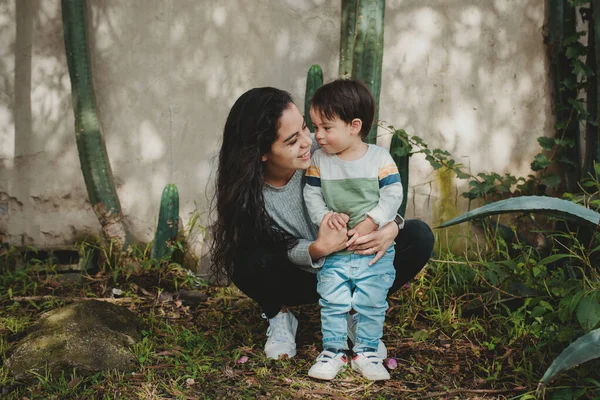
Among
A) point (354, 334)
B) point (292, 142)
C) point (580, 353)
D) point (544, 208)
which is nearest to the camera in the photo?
point (580, 353)

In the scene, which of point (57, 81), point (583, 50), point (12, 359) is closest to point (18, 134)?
point (57, 81)

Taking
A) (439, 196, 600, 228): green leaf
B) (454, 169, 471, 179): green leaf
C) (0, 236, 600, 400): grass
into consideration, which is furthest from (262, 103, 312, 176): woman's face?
(454, 169, 471, 179): green leaf

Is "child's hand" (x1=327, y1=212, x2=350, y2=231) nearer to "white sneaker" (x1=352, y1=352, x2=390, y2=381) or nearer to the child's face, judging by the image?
the child's face

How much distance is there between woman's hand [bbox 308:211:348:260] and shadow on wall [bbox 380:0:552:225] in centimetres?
152

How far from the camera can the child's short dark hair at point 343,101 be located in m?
2.78

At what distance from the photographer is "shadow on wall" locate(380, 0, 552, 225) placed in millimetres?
4188

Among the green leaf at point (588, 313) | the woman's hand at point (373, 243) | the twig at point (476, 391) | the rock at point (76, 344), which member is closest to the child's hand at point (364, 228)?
the woman's hand at point (373, 243)

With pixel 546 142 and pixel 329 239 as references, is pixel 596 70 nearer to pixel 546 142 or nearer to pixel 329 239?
pixel 546 142

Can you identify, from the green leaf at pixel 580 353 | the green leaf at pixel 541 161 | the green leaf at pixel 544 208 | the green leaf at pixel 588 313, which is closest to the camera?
the green leaf at pixel 580 353

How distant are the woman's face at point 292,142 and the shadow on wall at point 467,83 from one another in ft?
4.57

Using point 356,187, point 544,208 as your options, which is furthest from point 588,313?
point 356,187

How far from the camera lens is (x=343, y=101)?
9.10ft

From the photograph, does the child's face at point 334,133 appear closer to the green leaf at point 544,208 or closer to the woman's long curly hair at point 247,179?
the woman's long curly hair at point 247,179

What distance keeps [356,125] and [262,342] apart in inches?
47.0
